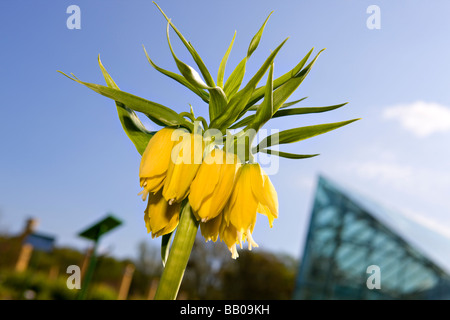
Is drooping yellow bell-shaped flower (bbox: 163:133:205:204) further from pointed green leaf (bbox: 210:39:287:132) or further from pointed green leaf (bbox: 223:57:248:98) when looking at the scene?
pointed green leaf (bbox: 223:57:248:98)

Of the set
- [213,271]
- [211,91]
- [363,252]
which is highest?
[211,91]

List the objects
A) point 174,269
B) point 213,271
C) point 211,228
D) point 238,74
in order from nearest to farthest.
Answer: point 174,269 → point 211,228 → point 238,74 → point 213,271

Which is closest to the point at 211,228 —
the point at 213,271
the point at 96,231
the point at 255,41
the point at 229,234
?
the point at 229,234

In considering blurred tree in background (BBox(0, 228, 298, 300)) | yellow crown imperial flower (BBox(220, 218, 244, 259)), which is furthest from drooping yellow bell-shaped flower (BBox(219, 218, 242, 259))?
blurred tree in background (BBox(0, 228, 298, 300))

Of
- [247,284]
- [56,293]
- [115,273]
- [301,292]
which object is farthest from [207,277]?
[56,293]

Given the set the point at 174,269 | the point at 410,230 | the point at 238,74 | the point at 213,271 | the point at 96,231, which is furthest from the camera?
the point at 213,271

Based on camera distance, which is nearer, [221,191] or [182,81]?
[221,191]

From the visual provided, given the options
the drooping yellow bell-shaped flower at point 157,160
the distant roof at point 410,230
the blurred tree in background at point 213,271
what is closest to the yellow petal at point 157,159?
the drooping yellow bell-shaped flower at point 157,160

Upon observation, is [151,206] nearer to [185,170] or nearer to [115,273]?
[185,170]

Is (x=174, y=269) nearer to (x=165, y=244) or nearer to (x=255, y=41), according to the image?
(x=165, y=244)
